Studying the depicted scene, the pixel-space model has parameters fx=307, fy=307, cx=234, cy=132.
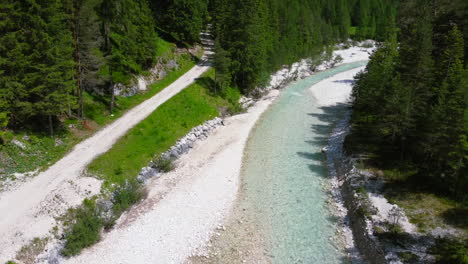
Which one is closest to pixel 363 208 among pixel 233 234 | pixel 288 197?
pixel 288 197

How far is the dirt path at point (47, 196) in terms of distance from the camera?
64.5 ft

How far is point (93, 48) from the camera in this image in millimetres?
34938

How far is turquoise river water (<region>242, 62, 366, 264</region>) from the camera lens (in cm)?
2161

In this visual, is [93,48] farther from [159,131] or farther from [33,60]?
[159,131]

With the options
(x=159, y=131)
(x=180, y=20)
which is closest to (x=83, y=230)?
(x=159, y=131)

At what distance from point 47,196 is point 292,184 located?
67.3 feet

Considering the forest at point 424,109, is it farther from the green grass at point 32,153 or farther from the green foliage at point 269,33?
the green grass at point 32,153

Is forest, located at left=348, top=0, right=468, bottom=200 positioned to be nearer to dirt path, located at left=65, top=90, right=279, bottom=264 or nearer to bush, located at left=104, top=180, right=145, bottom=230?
dirt path, located at left=65, top=90, right=279, bottom=264

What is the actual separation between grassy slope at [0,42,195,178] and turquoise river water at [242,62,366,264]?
55.5ft

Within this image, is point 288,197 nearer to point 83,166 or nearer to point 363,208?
point 363,208

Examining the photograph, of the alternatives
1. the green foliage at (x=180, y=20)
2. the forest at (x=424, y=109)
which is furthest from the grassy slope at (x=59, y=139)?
the forest at (x=424, y=109)

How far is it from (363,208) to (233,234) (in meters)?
10.3

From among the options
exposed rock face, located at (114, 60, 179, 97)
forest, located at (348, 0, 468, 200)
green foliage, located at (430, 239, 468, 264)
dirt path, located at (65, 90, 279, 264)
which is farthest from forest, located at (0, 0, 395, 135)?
green foliage, located at (430, 239, 468, 264)

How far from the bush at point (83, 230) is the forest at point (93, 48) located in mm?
9996
